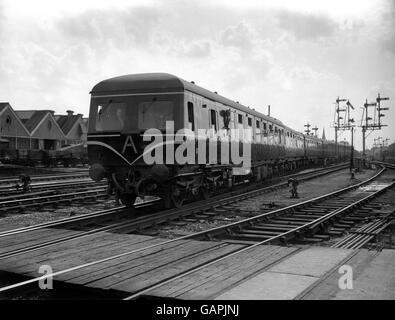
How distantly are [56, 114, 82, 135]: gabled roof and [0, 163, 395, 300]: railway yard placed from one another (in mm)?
46235

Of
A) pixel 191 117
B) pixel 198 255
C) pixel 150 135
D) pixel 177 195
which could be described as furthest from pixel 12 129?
pixel 198 255

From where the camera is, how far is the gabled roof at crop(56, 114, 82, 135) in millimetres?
55322

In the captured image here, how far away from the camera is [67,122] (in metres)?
56.7

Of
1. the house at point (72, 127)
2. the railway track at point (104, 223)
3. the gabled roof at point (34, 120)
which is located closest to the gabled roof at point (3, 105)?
the gabled roof at point (34, 120)

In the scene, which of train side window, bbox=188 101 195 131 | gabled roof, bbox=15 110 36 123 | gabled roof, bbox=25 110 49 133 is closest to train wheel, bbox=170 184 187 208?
train side window, bbox=188 101 195 131

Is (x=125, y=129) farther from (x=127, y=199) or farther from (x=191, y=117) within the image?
(x=127, y=199)

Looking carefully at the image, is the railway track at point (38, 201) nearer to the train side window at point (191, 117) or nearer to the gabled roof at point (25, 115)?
the train side window at point (191, 117)

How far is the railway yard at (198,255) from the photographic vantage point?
456cm

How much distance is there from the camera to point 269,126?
64.4ft

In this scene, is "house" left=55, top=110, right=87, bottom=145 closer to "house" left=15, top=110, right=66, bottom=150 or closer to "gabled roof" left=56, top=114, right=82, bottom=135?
"gabled roof" left=56, top=114, right=82, bottom=135

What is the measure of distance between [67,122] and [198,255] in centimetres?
5369

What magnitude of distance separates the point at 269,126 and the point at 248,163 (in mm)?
4322

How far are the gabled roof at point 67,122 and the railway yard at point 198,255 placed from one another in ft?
152
